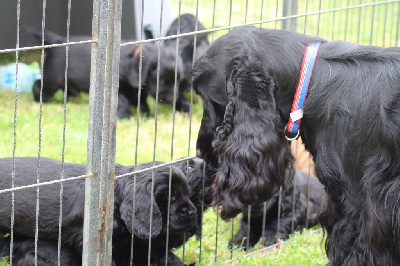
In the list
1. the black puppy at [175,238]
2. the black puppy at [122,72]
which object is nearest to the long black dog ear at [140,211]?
the black puppy at [175,238]

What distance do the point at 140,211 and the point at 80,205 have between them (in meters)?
0.32

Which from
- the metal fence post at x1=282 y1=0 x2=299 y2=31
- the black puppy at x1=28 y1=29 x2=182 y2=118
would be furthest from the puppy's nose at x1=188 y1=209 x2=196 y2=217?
the black puppy at x1=28 y1=29 x2=182 y2=118

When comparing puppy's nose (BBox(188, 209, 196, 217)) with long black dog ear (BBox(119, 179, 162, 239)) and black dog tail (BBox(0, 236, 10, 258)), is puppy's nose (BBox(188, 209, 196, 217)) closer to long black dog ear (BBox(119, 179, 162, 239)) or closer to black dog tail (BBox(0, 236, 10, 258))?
long black dog ear (BBox(119, 179, 162, 239))

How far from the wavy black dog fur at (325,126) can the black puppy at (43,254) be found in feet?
3.46

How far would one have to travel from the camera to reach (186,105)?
273 inches

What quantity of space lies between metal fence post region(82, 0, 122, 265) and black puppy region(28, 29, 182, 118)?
11.9 ft

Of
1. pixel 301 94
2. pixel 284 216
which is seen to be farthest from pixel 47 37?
pixel 301 94

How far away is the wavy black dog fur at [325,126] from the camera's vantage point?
2703mm

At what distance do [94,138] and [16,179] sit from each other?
Answer: 89cm

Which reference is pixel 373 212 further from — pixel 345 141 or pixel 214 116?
pixel 214 116

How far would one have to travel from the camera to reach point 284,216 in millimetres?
4648

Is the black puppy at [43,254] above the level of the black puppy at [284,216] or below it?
above

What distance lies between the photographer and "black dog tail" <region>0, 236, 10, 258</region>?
3.68 m

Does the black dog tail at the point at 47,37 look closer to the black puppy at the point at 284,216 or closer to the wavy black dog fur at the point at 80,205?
the black puppy at the point at 284,216
